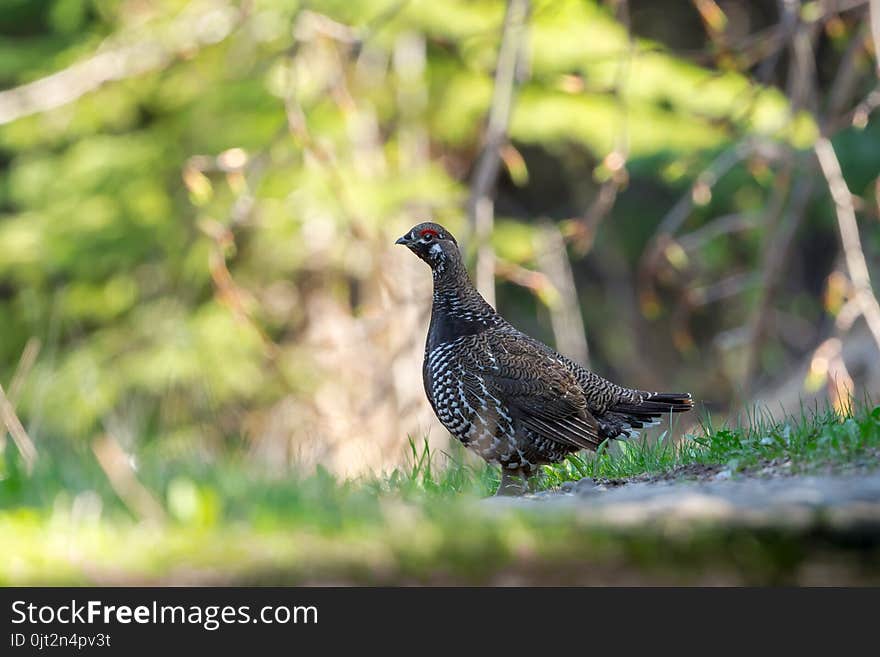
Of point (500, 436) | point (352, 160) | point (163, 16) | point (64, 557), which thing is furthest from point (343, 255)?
point (64, 557)

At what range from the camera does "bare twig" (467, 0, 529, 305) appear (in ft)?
29.9

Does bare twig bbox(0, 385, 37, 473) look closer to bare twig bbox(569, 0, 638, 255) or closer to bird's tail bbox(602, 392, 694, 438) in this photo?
bird's tail bbox(602, 392, 694, 438)

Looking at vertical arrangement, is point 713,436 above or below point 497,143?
below

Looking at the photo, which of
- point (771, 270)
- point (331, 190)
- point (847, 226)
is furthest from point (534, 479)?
point (331, 190)

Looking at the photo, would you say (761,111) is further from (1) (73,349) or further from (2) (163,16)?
(1) (73,349)

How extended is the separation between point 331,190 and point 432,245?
3670 mm

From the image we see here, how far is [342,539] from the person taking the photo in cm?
448

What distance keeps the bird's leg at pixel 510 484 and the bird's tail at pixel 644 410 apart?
0.98 metres

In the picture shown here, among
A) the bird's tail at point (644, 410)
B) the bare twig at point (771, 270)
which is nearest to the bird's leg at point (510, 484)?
the bird's tail at point (644, 410)

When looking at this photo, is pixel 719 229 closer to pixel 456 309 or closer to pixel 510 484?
pixel 456 309

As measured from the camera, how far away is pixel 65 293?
16.6 metres

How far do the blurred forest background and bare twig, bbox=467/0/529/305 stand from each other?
68 centimetres

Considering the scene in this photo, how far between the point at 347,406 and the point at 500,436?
25.8ft

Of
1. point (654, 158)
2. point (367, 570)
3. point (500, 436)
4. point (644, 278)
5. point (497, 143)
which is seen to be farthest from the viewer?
point (654, 158)
